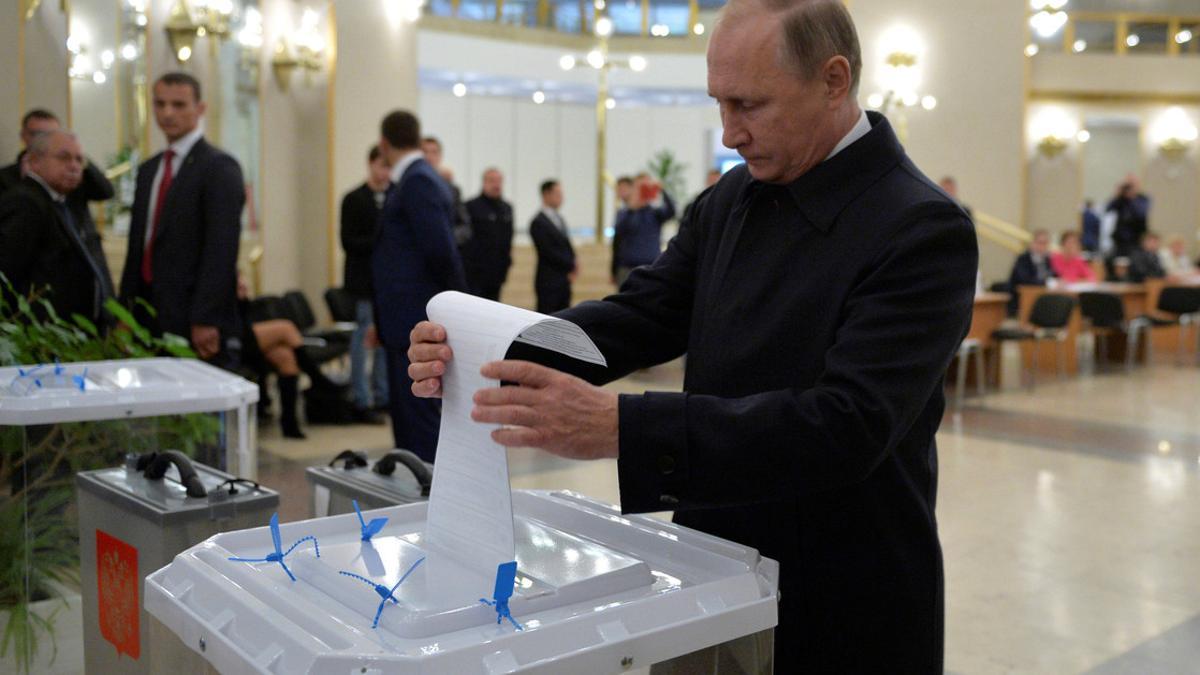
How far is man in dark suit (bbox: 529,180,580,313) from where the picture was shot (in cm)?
945

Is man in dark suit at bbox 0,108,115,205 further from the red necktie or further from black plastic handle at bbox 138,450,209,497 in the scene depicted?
black plastic handle at bbox 138,450,209,497

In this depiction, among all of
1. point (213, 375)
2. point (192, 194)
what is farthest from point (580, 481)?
point (213, 375)

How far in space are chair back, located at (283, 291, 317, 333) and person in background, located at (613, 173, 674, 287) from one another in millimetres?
3259

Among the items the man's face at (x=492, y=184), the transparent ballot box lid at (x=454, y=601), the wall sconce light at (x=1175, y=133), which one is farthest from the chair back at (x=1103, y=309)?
the transparent ballot box lid at (x=454, y=601)

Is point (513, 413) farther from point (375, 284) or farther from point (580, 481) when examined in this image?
point (580, 481)

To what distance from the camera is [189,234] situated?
4082mm

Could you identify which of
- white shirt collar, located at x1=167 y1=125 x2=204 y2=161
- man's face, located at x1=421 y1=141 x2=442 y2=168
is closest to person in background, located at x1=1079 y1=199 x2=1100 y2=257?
man's face, located at x1=421 y1=141 x2=442 y2=168

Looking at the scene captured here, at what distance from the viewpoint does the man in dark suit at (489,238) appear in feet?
29.7

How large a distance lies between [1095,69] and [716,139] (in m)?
6.66

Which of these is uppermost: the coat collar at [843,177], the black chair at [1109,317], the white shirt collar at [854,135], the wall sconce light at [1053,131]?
the wall sconce light at [1053,131]

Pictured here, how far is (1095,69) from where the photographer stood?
1661 centimetres

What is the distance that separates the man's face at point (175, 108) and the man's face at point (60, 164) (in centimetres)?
65

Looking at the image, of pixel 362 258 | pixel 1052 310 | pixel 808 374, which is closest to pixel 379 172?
pixel 362 258

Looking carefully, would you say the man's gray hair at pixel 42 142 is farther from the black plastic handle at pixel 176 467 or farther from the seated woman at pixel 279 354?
the black plastic handle at pixel 176 467
